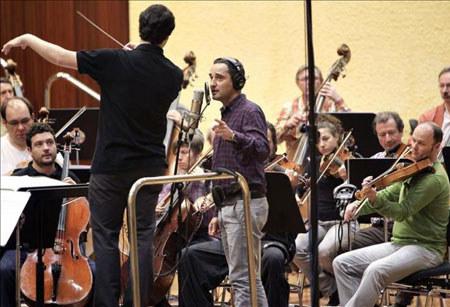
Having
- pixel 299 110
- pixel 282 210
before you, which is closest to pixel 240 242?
pixel 282 210

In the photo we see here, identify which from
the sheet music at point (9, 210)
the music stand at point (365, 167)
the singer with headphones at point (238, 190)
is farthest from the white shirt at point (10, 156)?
the sheet music at point (9, 210)

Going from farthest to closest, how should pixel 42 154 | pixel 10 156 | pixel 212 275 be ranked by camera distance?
pixel 10 156 < pixel 42 154 < pixel 212 275

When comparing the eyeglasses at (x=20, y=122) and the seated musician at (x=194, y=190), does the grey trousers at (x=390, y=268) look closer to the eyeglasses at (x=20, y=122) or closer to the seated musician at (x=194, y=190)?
the seated musician at (x=194, y=190)

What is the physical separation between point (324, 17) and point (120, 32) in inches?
74.2

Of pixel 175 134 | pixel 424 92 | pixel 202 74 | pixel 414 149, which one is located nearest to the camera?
pixel 414 149

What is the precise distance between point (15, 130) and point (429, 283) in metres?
2.81

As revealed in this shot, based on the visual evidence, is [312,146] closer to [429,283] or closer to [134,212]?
[134,212]

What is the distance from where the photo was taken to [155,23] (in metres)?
4.02

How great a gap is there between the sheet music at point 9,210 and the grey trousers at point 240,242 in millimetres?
1259

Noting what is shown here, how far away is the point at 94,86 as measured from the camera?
8.05 m

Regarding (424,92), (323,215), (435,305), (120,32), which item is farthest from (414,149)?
(120,32)

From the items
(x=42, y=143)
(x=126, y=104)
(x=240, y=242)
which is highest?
(x=126, y=104)

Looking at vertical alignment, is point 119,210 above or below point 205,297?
above

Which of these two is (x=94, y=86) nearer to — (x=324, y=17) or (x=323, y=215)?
(x=324, y=17)
